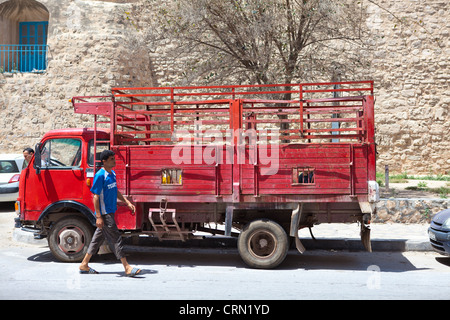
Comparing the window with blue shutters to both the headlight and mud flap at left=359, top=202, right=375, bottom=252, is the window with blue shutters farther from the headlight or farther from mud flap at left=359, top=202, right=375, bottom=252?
the headlight

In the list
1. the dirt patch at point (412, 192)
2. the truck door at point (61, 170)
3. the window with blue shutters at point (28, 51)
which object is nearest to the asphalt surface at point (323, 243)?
the truck door at point (61, 170)

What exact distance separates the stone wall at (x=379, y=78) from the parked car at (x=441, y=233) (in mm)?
11963

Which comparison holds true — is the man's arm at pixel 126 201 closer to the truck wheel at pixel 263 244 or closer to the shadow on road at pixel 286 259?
the shadow on road at pixel 286 259

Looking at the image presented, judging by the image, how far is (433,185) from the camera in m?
15.2

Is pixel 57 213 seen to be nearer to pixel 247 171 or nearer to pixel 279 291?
pixel 247 171

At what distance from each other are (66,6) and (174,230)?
15483 mm

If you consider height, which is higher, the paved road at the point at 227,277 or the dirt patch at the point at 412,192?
the dirt patch at the point at 412,192

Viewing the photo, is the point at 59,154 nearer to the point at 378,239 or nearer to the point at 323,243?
the point at 323,243

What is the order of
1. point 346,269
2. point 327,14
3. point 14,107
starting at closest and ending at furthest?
point 346,269 < point 327,14 < point 14,107

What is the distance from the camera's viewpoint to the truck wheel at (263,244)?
7.00 metres

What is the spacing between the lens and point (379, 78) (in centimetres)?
1950

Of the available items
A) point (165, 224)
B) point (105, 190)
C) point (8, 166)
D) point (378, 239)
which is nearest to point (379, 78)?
point (378, 239)

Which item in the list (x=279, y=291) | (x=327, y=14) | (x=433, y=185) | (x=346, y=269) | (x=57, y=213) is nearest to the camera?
(x=279, y=291)

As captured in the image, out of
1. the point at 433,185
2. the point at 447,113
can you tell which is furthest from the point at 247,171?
the point at 447,113
